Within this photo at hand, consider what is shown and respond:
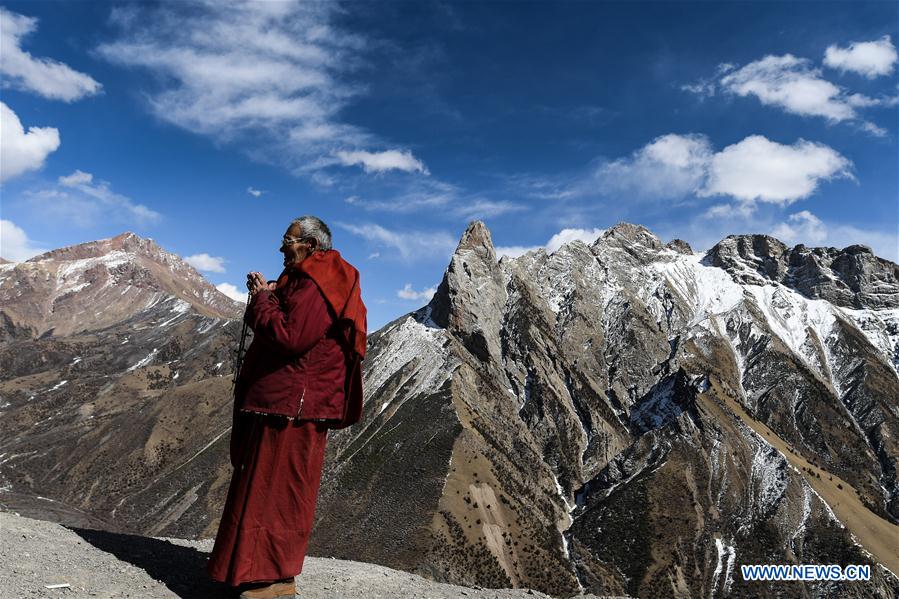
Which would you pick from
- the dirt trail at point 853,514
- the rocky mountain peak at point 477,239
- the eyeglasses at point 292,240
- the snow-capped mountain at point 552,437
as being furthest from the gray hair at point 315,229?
the rocky mountain peak at point 477,239

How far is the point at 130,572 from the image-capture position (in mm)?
8602

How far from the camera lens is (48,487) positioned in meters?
112

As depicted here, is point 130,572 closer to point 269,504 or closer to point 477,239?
point 269,504

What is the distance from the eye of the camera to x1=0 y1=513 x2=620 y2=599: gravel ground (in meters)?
7.84

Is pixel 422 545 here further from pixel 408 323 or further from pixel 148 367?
pixel 148 367

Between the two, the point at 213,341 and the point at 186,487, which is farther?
the point at 213,341

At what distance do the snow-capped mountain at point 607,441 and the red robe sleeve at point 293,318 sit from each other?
64.4m

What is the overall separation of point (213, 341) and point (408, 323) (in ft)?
273

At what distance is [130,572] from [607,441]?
129 meters

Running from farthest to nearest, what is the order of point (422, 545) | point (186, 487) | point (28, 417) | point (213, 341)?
point (213, 341), point (28, 417), point (186, 487), point (422, 545)

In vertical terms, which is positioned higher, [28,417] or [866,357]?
[866,357]

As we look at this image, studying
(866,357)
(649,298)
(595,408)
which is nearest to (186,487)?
(595,408)

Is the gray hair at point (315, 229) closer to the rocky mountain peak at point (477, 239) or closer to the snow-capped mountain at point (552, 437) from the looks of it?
the snow-capped mountain at point (552, 437)

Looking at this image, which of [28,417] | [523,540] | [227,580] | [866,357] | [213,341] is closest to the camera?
[227,580]
